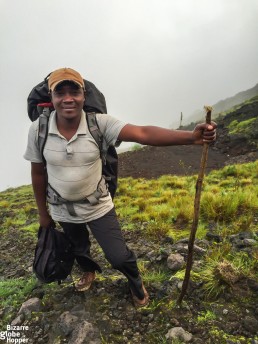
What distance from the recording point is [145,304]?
358 centimetres

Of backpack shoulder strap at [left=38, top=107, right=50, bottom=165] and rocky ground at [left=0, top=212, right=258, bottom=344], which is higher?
backpack shoulder strap at [left=38, top=107, right=50, bottom=165]

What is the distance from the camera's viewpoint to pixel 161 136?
288 centimetres

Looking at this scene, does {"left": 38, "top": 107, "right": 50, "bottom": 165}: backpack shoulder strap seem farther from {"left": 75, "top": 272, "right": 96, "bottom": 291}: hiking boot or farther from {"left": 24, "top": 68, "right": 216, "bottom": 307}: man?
{"left": 75, "top": 272, "right": 96, "bottom": 291}: hiking boot

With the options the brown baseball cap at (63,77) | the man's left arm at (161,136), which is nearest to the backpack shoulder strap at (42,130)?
the brown baseball cap at (63,77)

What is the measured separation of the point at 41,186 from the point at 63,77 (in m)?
1.19

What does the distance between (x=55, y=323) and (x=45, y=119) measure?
2.22 metres

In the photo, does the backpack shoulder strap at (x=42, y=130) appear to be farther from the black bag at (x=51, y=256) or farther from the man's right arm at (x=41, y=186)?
the black bag at (x=51, y=256)

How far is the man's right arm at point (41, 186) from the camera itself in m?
3.28

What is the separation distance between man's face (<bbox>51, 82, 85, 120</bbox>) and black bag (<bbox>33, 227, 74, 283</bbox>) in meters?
1.42

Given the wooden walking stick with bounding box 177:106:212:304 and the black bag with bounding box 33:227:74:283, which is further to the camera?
the black bag with bounding box 33:227:74:283

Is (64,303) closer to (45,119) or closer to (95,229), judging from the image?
(95,229)

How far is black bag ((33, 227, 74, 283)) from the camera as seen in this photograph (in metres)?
3.51

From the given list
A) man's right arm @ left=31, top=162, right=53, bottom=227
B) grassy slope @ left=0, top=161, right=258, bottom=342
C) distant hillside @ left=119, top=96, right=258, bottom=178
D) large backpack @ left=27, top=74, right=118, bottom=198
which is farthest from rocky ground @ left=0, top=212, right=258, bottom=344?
distant hillside @ left=119, top=96, right=258, bottom=178

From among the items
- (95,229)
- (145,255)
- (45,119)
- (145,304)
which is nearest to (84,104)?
(45,119)
